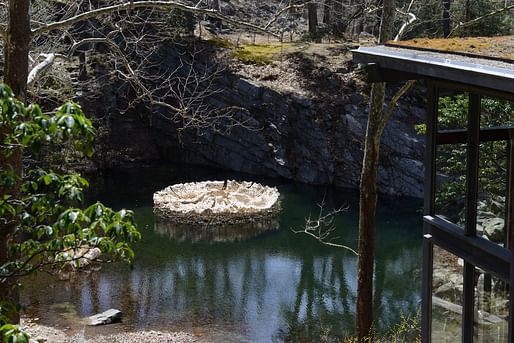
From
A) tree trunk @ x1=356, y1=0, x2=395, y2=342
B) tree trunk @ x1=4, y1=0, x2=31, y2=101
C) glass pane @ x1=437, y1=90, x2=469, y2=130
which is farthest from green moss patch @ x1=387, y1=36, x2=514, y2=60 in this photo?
tree trunk @ x1=356, y1=0, x2=395, y2=342

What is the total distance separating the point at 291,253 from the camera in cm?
1931

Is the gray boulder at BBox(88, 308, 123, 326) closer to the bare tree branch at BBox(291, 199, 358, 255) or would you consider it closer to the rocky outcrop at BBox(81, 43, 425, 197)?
the bare tree branch at BBox(291, 199, 358, 255)

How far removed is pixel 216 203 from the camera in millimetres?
22641

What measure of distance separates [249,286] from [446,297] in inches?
428

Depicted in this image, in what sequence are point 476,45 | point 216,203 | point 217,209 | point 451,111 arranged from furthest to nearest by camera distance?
point 216,203, point 217,209, point 451,111, point 476,45

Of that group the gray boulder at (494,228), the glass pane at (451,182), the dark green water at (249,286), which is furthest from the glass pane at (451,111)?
the dark green water at (249,286)

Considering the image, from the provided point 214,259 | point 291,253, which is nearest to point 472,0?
point 291,253

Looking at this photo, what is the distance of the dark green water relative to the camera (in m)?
13.9

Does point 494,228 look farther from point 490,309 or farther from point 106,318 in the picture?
point 106,318

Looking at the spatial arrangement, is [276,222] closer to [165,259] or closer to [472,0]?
[165,259]

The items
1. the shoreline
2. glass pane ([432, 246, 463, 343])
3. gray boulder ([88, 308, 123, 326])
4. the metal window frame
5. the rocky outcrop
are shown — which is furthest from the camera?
the rocky outcrop

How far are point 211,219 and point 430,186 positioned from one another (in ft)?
53.2

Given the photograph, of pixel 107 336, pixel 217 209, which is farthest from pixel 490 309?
pixel 217 209

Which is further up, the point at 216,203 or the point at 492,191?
the point at 492,191
